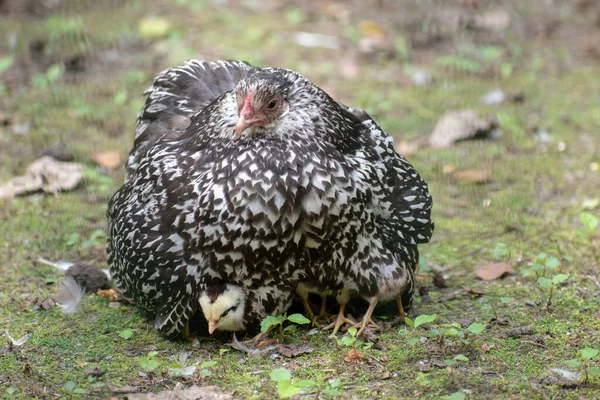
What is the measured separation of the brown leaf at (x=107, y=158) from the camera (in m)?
5.88

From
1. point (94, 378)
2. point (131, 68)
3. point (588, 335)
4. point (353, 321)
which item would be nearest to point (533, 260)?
point (588, 335)

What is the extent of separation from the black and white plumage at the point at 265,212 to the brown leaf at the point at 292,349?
6.3 inches

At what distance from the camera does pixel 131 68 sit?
739 cm

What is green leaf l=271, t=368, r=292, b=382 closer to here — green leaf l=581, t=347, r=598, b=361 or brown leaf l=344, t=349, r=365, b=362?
brown leaf l=344, t=349, r=365, b=362

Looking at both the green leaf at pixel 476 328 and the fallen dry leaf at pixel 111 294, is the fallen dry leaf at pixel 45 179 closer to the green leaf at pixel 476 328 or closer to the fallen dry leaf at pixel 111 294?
the fallen dry leaf at pixel 111 294

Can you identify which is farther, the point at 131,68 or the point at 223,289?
the point at 131,68

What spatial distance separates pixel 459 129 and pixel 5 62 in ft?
12.3

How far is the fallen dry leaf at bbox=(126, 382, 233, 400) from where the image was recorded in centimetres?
336

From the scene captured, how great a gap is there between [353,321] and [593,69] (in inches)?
175

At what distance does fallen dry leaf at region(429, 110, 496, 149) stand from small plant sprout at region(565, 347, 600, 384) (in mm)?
2748

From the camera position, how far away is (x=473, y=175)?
566 centimetres

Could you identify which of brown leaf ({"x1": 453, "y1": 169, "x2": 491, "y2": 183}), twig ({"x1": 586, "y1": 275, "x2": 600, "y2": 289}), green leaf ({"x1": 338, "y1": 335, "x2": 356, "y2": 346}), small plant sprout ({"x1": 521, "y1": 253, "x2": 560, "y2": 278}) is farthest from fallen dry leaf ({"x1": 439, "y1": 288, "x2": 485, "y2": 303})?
brown leaf ({"x1": 453, "y1": 169, "x2": 491, "y2": 183})

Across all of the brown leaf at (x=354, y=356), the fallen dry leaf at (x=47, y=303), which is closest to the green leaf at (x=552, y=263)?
the brown leaf at (x=354, y=356)

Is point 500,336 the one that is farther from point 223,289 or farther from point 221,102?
point 221,102
